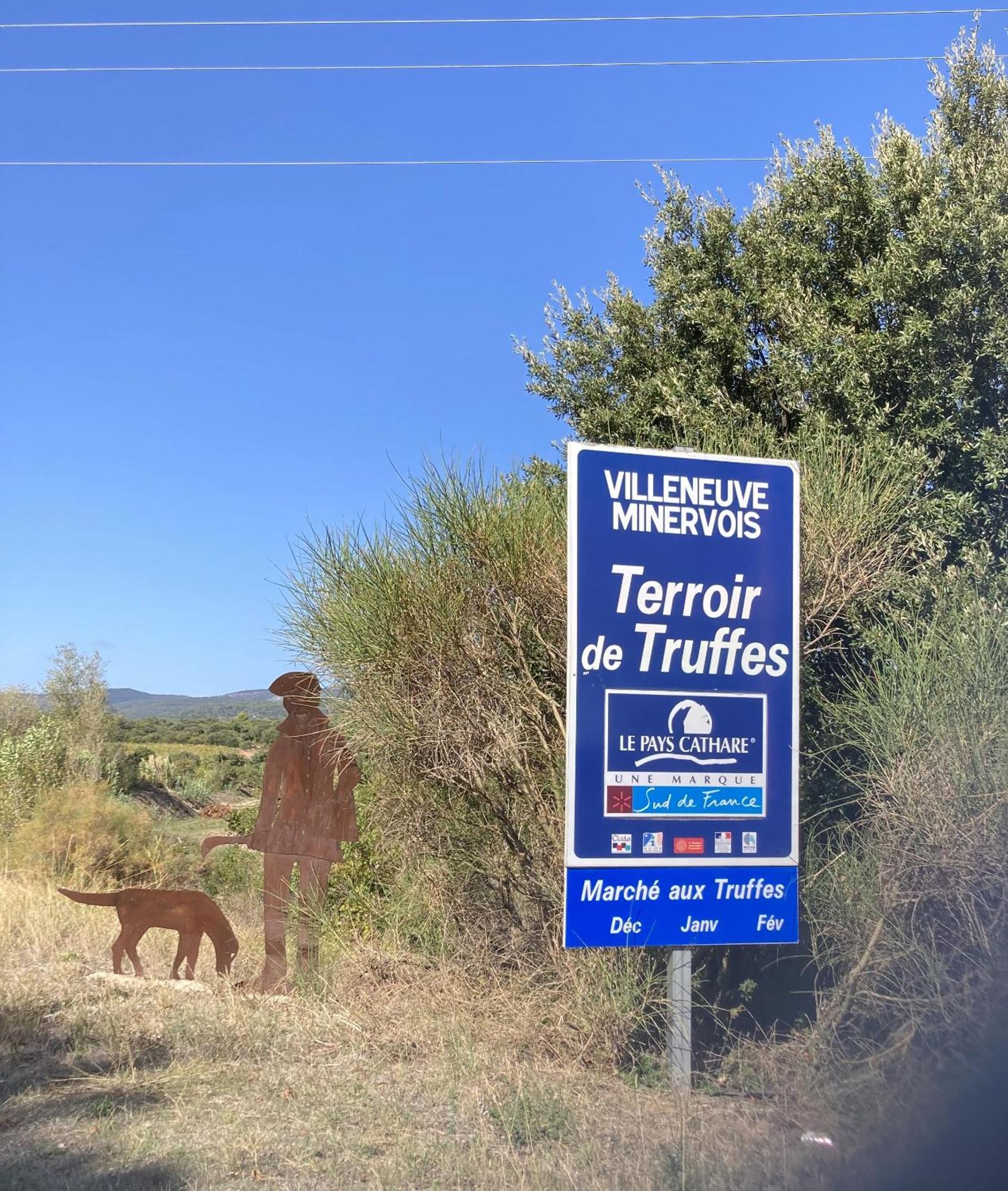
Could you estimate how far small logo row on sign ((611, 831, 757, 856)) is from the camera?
198 inches

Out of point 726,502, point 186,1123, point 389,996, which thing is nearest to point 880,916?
point 726,502

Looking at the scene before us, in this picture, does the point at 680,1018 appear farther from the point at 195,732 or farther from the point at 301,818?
the point at 195,732

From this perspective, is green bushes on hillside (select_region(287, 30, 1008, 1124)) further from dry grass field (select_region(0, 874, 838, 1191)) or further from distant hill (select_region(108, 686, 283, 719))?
distant hill (select_region(108, 686, 283, 719))

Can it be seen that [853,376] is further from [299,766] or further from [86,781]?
[86,781]

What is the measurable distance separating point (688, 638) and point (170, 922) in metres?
4.88

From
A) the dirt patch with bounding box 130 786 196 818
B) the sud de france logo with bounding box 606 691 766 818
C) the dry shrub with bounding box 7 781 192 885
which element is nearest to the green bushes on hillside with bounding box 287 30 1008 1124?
the sud de france logo with bounding box 606 691 766 818

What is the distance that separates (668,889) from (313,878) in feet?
12.8

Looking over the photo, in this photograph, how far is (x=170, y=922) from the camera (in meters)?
8.12

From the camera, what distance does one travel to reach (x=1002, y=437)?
8.11 meters

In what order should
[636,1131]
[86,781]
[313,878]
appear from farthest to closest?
1. [86,781]
2. [313,878]
3. [636,1131]

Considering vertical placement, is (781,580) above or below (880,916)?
above

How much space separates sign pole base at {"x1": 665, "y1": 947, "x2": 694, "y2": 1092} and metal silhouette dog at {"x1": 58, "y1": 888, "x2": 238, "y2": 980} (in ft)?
13.3

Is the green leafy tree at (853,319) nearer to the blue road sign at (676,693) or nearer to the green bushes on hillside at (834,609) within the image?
the green bushes on hillside at (834,609)

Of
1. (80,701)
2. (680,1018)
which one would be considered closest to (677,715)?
(680,1018)
